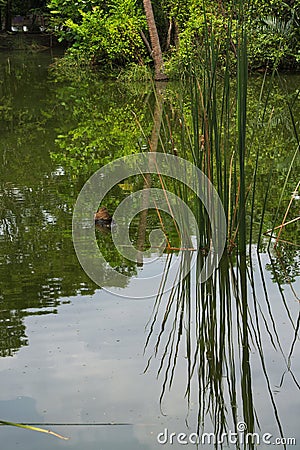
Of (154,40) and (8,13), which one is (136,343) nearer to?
(154,40)

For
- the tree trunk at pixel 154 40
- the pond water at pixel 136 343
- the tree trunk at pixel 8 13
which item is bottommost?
the pond water at pixel 136 343

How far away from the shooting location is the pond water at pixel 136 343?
2.41 m

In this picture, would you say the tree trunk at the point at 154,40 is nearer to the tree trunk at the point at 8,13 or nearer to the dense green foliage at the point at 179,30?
the dense green foliage at the point at 179,30

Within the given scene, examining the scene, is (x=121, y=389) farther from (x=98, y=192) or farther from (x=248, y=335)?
(x=98, y=192)

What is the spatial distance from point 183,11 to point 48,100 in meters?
3.72

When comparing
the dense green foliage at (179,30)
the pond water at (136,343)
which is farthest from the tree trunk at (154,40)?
the pond water at (136,343)

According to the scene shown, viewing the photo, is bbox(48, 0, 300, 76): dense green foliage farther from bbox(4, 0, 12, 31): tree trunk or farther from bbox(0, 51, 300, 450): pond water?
bbox(4, 0, 12, 31): tree trunk

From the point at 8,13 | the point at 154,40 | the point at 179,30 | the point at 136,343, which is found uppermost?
the point at 8,13

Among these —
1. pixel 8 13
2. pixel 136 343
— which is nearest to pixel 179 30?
pixel 8 13

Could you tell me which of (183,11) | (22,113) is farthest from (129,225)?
(183,11)

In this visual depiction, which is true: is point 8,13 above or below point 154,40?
above

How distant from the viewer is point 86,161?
6.67 m

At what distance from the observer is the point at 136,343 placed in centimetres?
299

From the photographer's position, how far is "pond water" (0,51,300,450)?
2406 mm
